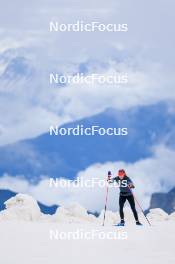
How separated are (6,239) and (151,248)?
3458mm

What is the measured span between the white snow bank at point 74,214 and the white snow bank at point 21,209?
4.19ft

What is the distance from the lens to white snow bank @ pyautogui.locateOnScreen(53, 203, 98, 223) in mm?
27469

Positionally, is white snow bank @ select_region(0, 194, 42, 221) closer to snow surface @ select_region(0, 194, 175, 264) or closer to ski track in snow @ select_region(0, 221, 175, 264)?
snow surface @ select_region(0, 194, 175, 264)

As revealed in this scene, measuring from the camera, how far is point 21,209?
25.8 metres

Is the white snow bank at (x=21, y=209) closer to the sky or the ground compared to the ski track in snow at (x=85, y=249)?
closer to the sky

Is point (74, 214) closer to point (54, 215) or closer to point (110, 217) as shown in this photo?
point (54, 215)

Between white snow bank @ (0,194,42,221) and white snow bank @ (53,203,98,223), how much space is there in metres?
1.28

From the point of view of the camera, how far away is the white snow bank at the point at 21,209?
25406mm

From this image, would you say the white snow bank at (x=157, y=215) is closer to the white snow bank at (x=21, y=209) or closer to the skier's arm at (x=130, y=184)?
the white snow bank at (x=21, y=209)

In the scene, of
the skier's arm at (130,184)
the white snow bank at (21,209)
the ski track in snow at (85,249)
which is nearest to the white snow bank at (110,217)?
the white snow bank at (21,209)

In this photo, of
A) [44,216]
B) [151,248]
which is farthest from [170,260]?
[44,216]

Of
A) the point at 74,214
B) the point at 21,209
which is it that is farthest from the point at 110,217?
the point at 21,209

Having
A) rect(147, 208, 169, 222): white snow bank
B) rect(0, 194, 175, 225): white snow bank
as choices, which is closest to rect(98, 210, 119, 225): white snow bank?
rect(0, 194, 175, 225): white snow bank

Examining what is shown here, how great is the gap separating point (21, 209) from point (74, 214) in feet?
13.2
